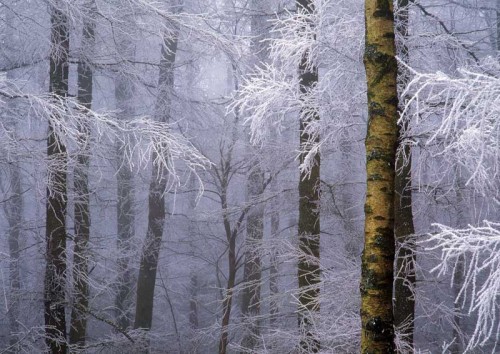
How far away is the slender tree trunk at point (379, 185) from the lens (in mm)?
3512

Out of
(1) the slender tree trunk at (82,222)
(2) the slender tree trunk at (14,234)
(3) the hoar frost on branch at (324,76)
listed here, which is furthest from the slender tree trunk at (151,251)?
(3) the hoar frost on branch at (324,76)

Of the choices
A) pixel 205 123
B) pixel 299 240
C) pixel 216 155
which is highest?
pixel 205 123

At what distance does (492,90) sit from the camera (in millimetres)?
2533

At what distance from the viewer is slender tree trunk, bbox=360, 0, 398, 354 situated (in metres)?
3.51

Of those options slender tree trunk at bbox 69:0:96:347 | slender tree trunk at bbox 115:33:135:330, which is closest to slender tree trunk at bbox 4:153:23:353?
slender tree trunk at bbox 69:0:96:347

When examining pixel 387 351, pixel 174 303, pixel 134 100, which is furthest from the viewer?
pixel 174 303

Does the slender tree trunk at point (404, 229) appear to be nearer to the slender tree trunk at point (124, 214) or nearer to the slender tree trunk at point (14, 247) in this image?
the slender tree trunk at point (14, 247)

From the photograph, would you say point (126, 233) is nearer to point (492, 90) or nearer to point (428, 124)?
point (428, 124)

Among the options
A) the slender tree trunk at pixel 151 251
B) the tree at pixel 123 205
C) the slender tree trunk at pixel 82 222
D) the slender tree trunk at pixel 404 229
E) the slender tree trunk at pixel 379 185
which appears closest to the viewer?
the slender tree trunk at pixel 379 185

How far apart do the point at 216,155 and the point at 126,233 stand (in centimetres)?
476

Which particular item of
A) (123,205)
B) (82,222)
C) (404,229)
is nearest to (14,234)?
(123,205)

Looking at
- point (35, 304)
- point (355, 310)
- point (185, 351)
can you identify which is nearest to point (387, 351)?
point (355, 310)

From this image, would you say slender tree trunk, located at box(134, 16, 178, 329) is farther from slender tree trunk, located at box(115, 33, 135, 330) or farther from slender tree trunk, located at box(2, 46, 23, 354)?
slender tree trunk, located at box(2, 46, 23, 354)

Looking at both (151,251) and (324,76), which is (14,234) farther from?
(324,76)
